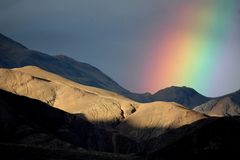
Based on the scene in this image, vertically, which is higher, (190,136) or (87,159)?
(190,136)

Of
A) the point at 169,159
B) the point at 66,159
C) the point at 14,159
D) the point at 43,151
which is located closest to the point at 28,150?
the point at 43,151

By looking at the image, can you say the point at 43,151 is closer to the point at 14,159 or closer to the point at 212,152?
the point at 14,159

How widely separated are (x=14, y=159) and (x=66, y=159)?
2929cm

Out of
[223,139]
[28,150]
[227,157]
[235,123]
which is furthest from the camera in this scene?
[28,150]

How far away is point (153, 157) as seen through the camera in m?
190

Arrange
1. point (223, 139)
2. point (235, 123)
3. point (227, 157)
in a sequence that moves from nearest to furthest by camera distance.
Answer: point (227, 157) → point (223, 139) → point (235, 123)

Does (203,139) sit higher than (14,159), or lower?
higher

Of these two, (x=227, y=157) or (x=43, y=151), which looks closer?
(x=227, y=157)

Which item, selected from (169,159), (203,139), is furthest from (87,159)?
(203,139)

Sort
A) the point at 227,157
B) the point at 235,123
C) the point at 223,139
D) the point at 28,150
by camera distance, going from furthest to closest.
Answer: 1. the point at 28,150
2. the point at 235,123
3. the point at 223,139
4. the point at 227,157

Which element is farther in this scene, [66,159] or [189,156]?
[66,159]

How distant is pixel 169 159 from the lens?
Result: 574ft

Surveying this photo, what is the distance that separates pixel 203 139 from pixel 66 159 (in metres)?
50.5

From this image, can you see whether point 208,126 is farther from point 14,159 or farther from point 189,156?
point 14,159
